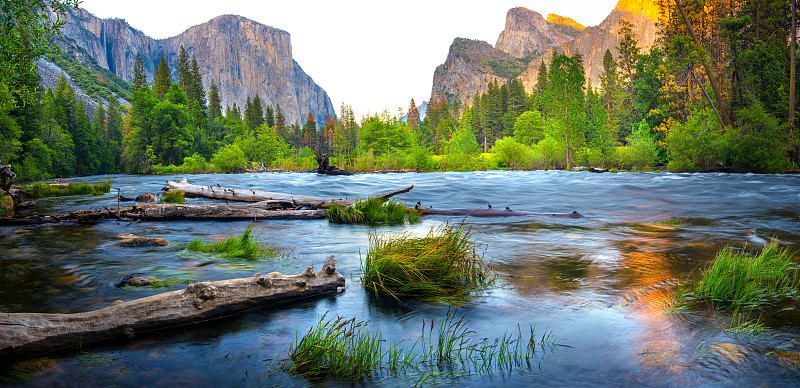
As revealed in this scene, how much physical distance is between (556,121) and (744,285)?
53.3 meters

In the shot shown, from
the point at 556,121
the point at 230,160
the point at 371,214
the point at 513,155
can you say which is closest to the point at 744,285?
the point at 371,214

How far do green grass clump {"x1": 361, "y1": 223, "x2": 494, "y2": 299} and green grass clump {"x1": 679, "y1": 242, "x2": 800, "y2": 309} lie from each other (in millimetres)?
2890

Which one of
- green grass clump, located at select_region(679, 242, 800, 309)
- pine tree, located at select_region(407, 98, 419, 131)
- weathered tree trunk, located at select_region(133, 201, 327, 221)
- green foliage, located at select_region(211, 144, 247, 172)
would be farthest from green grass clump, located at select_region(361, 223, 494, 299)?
pine tree, located at select_region(407, 98, 419, 131)

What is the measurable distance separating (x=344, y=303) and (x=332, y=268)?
0.65m

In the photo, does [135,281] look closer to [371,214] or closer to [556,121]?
[371,214]

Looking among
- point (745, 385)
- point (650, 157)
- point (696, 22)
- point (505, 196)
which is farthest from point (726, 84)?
point (745, 385)

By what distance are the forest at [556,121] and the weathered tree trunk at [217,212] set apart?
168 inches

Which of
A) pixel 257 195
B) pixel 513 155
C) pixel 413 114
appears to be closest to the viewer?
pixel 257 195

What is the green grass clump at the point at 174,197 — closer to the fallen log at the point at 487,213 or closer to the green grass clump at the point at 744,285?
the fallen log at the point at 487,213

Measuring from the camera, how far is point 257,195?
1638 centimetres

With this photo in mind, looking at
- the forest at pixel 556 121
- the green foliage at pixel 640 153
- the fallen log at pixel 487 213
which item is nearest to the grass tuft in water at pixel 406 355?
the fallen log at pixel 487 213

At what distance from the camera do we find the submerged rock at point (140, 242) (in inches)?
332

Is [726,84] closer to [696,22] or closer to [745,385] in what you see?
[696,22]

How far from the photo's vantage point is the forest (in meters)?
26.4
